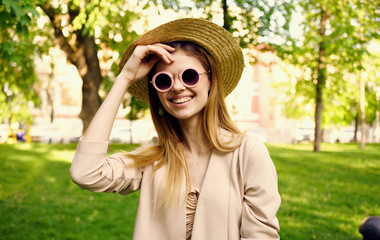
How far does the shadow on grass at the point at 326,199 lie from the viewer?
482 cm

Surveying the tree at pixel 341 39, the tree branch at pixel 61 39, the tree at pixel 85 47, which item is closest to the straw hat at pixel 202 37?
the tree at pixel 341 39

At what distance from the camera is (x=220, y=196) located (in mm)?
1740

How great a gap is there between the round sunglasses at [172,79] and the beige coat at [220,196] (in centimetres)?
43

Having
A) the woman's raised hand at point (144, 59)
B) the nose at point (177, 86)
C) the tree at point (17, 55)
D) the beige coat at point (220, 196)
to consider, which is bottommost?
the beige coat at point (220, 196)

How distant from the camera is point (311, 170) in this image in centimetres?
947

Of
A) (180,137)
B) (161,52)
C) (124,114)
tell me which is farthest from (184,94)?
(124,114)

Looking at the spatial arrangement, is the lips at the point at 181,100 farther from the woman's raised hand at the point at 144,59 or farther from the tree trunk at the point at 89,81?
the tree trunk at the point at 89,81

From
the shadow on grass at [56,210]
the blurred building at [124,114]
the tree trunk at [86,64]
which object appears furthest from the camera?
the blurred building at [124,114]

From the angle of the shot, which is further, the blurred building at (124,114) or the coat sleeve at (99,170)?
the blurred building at (124,114)

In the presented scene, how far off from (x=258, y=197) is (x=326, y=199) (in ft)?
17.6

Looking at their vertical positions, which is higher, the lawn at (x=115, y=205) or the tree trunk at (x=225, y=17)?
the tree trunk at (x=225, y=17)

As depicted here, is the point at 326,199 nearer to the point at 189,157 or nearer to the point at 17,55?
the point at 189,157

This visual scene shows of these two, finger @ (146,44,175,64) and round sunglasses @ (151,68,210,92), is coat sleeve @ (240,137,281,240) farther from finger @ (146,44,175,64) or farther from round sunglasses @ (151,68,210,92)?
finger @ (146,44,175,64)

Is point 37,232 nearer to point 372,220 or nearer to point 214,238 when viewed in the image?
point 214,238
